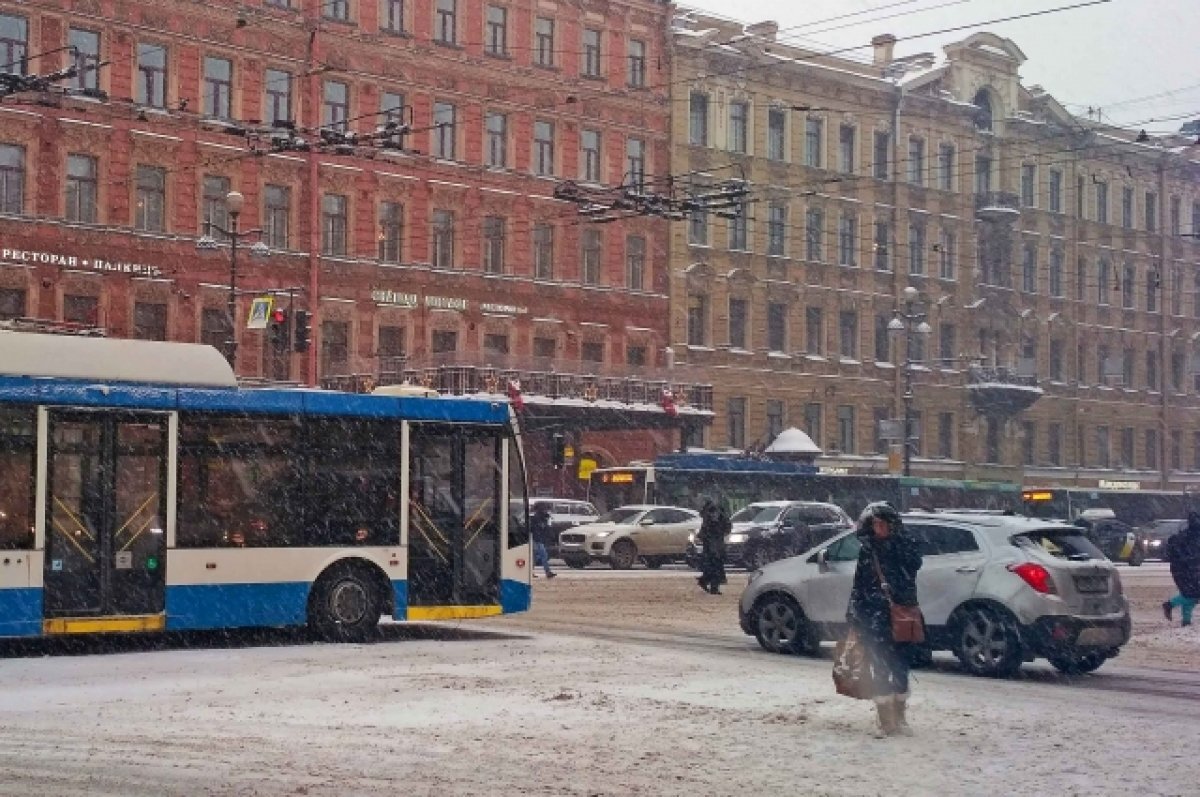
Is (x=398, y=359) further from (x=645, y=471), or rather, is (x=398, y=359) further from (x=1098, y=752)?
(x=1098, y=752)

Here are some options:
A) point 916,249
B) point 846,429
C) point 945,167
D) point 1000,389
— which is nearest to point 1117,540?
point 846,429

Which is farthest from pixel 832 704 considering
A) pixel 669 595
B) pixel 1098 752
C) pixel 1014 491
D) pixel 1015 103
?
pixel 1015 103

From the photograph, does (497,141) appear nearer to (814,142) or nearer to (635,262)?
(635,262)

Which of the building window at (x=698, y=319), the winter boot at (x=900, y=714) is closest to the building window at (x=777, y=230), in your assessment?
the building window at (x=698, y=319)

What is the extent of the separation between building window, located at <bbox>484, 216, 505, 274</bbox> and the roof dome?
35.9 ft

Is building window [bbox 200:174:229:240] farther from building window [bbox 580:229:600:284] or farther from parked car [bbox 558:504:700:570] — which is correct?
parked car [bbox 558:504:700:570]

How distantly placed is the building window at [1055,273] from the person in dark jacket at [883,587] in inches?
2433

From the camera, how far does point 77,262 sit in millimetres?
44688

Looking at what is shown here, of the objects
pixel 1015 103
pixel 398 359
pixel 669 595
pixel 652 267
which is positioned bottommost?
pixel 669 595

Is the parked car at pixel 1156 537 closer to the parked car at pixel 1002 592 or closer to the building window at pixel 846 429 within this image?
the building window at pixel 846 429

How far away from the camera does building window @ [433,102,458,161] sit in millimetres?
52406

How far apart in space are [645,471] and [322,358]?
9931 mm

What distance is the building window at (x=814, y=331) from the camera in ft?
208

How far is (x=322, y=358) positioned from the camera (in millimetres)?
50250
